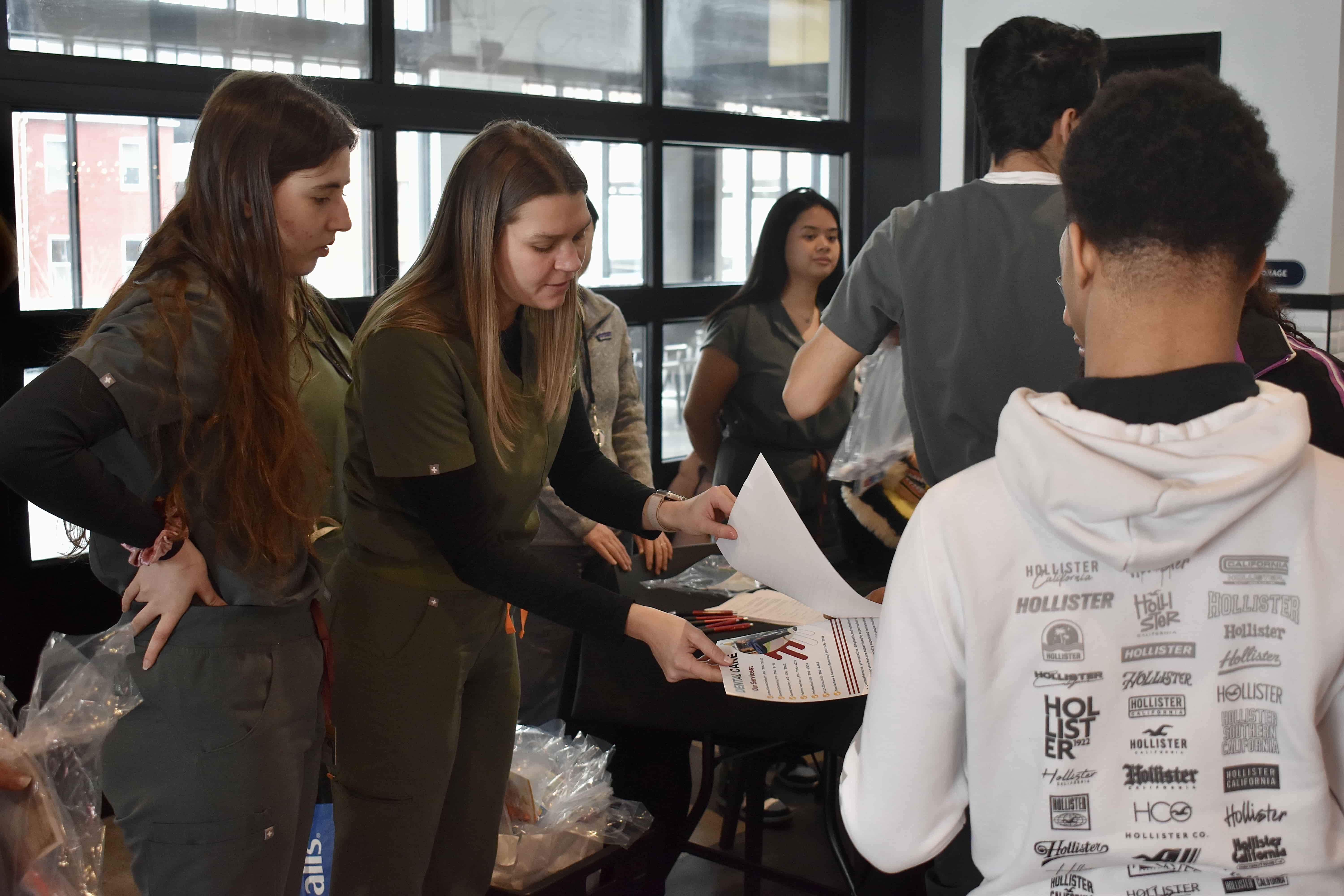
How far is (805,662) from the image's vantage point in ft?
4.91

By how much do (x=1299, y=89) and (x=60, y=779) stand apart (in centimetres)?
382

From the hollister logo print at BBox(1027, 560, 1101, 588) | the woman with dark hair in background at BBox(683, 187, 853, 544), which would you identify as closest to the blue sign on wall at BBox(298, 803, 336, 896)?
the woman with dark hair in background at BBox(683, 187, 853, 544)

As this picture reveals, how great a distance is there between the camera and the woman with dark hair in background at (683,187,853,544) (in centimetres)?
305

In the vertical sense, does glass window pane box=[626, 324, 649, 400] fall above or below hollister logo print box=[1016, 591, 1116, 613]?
above

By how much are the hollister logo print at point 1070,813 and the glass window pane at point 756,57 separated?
3.34 meters

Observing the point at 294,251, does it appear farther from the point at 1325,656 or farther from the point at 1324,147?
the point at 1324,147

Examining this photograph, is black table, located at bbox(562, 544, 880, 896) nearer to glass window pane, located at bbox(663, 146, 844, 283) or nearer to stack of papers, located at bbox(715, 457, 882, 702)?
stack of papers, located at bbox(715, 457, 882, 702)

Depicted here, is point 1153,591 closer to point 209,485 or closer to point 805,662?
point 805,662

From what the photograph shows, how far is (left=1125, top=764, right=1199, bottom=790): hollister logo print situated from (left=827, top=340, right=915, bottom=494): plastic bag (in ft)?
4.01

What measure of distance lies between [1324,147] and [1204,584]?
3.42 m

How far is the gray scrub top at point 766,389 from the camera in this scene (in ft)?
10.0

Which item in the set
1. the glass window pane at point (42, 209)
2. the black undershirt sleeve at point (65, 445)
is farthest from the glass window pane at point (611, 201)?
the black undershirt sleeve at point (65, 445)

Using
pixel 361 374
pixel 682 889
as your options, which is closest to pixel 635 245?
pixel 682 889

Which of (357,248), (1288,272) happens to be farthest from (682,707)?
(1288,272)
